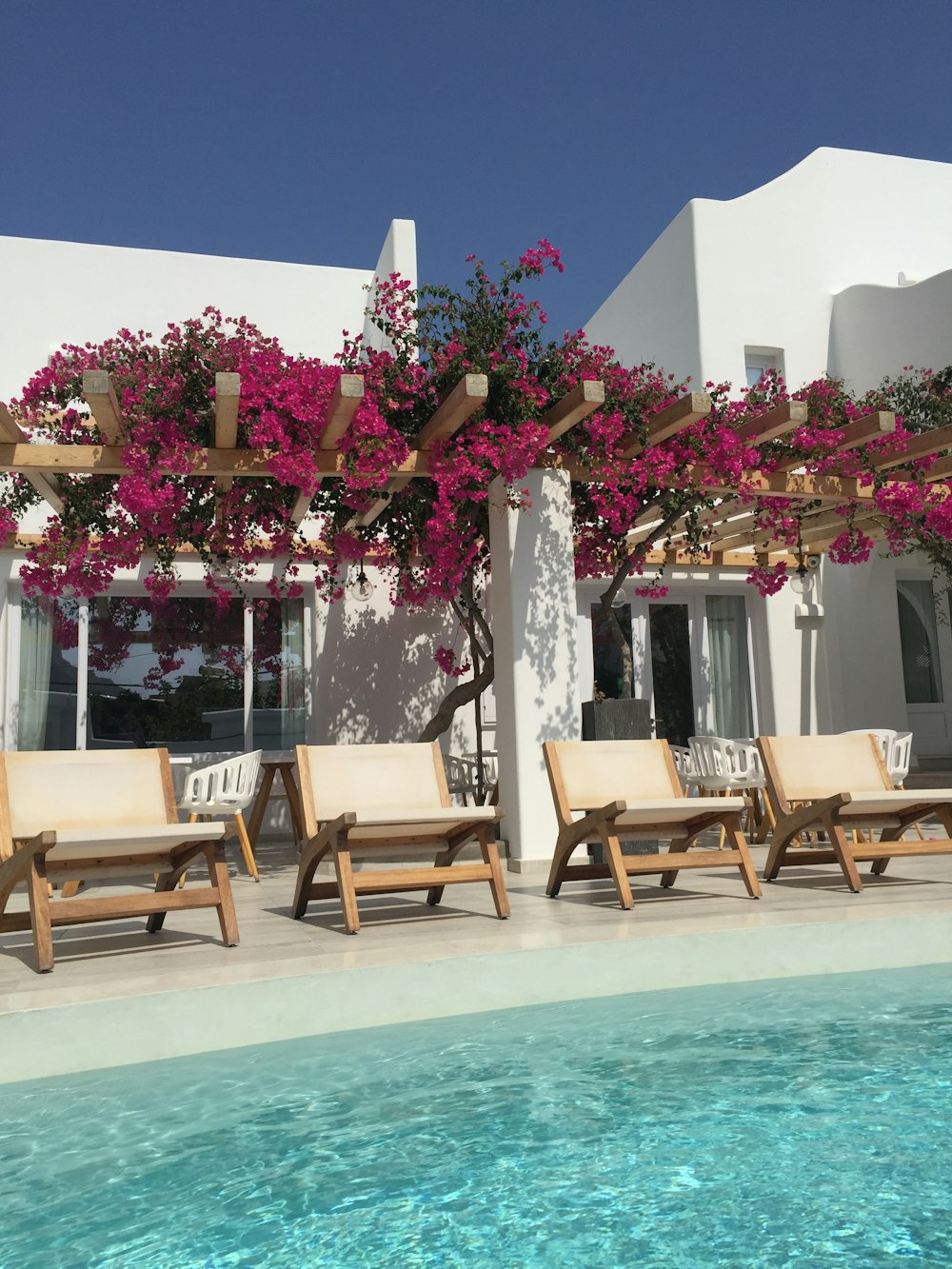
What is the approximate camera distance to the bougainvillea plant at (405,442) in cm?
655

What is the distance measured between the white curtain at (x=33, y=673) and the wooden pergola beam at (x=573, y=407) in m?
5.43

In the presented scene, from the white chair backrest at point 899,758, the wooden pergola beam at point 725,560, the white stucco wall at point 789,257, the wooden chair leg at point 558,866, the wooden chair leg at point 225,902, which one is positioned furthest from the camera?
the white stucco wall at point 789,257

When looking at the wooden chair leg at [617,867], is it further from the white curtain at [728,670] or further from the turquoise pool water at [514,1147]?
the white curtain at [728,670]

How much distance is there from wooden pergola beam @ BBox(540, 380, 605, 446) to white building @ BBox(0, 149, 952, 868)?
13.4 ft

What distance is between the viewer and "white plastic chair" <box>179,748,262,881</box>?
259 inches

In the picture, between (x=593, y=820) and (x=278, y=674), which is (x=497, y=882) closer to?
(x=593, y=820)

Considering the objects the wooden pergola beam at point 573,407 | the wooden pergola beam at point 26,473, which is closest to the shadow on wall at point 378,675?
the wooden pergola beam at point 26,473

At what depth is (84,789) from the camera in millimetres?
4688

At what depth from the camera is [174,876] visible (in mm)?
4742

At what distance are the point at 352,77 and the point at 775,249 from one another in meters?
6.19

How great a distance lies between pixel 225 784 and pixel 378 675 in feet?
11.9

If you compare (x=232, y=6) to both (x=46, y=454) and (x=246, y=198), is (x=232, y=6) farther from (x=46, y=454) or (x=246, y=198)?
(x=46, y=454)

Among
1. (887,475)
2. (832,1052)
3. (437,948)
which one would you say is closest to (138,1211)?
(437,948)

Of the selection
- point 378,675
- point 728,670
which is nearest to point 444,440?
point 378,675
